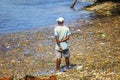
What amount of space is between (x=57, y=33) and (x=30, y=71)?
6.78ft

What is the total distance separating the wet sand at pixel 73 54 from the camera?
1104cm

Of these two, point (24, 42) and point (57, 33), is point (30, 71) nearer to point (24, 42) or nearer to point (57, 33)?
point (57, 33)

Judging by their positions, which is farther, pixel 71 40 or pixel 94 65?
pixel 71 40

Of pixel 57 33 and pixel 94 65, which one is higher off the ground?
pixel 57 33

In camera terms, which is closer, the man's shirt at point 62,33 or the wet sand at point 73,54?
the man's shirt at point 62,33

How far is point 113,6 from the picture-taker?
3022 cm

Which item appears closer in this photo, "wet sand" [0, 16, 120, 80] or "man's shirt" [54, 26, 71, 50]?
"man's shirt" [54, 26, 71, 50]

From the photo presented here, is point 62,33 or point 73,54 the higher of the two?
point 62,33

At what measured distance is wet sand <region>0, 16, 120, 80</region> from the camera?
1104 centimetres

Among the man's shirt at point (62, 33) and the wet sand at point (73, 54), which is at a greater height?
the man's shirt at point (62, 33)

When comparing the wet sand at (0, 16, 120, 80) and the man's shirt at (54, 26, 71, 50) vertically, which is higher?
the man's shirt at (54, 26, 71, 50)

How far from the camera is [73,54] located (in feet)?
46.2

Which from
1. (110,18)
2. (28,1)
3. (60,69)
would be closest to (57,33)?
(60,69)

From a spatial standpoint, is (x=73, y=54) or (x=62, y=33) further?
(x=73, y=54)
